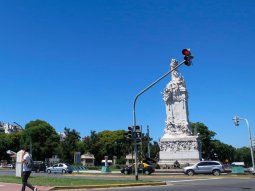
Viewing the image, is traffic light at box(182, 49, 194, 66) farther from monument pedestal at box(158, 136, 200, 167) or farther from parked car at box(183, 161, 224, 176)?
monument pedestal at box(158, 136, 200, 167)

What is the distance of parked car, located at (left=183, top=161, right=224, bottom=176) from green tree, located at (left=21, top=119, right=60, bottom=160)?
221 ft

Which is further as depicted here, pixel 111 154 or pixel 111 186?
pixel 111 154

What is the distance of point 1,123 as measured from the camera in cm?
19912

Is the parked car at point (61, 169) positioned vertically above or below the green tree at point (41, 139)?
below

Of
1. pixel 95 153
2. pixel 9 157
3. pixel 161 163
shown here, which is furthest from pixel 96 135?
pixel 161 163

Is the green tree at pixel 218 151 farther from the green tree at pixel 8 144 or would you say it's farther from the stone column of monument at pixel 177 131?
the green tree at pixel 8 144

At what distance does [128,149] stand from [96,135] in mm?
10555

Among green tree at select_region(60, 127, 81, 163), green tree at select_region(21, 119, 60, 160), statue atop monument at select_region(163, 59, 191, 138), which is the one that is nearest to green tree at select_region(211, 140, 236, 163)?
green tree at select_region(60, 127, 81, 163)

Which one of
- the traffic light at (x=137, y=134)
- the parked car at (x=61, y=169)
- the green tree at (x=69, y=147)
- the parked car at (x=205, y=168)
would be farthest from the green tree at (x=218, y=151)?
the traffic light at (x=137, y=134)

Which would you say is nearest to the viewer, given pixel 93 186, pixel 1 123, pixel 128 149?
pixel 93 186

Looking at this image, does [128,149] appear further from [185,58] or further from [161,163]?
[185,58]

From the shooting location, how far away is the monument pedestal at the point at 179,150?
181 feet

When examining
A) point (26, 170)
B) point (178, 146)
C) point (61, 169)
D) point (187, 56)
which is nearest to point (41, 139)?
point (61, 169)

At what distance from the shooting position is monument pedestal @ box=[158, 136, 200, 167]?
5509cm
